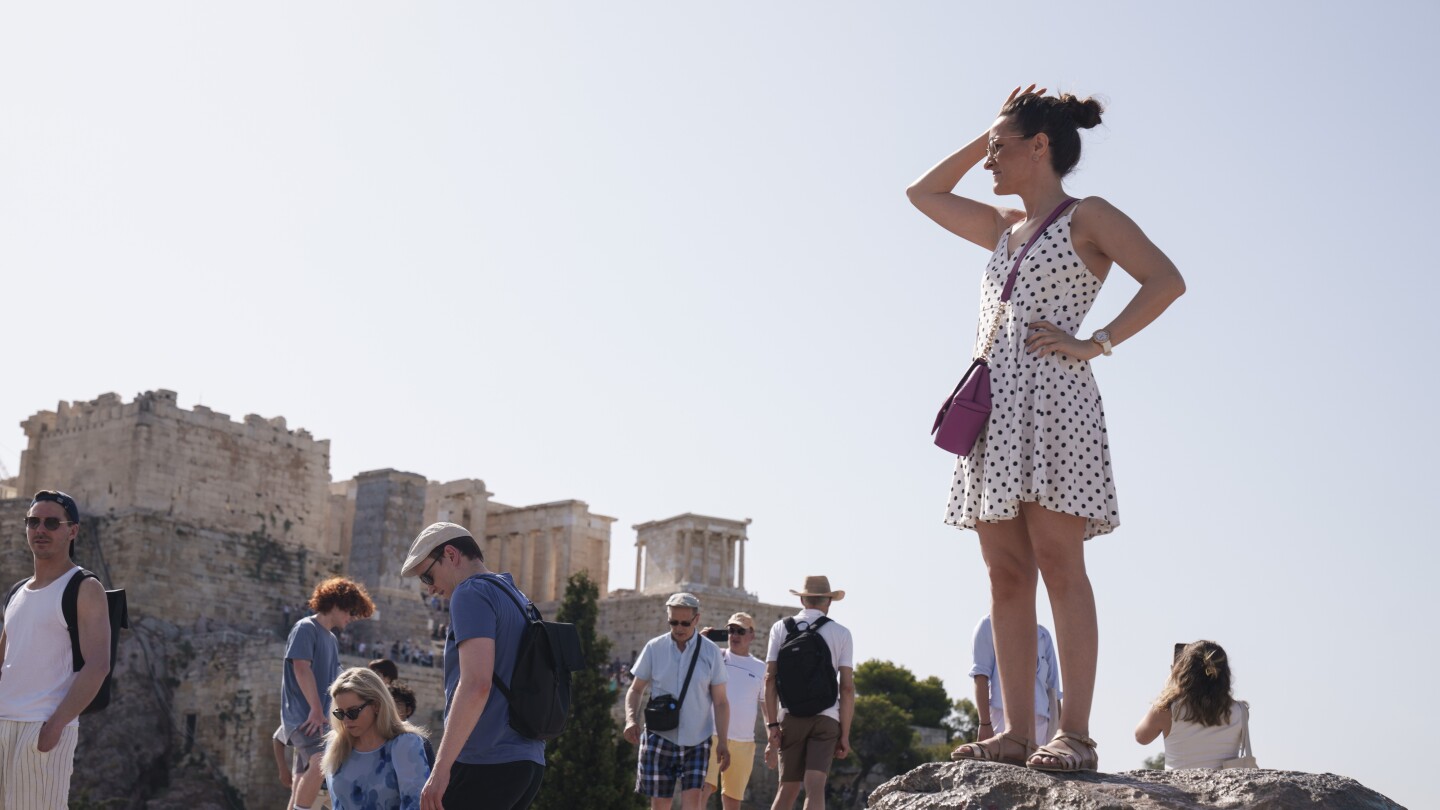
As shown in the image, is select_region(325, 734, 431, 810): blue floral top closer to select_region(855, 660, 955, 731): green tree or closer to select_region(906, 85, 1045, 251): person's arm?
select_region(906, 85, 1045, 251): person's arm

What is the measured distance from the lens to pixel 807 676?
886cm

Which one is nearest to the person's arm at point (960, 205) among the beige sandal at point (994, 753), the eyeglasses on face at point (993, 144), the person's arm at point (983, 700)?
the eyeglasses on face at point (993, 144)

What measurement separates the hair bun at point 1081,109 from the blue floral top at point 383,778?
10.6 ft

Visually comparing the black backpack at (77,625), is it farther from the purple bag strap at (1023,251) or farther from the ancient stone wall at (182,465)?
the ancient stone wall at (182,465)

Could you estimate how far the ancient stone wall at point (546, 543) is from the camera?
6009 centimetres

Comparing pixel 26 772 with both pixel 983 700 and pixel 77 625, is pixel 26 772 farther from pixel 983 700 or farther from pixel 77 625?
pixel 983 700

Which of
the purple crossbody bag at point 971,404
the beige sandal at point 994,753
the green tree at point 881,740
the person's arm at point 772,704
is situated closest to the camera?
the beige sandal at point 994,753

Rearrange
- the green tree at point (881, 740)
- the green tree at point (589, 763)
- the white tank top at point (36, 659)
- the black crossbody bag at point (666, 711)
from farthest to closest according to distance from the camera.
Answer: the green tree at point (881, 740)
the green tree at point (589, 763)
the black crossbody bag at point (666, 711)
the white tank top at point (36, 659)

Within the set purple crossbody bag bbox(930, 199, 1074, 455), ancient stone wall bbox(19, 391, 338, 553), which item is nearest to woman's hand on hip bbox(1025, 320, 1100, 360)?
purple crossbody bag bbox(930, 199, 1074, 455)

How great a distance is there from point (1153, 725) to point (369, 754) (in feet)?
10.0

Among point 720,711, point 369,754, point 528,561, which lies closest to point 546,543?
point 528,561

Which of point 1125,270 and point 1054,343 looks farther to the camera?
point 1125,270

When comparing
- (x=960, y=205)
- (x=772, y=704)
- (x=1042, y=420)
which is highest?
(x=960, y=205)

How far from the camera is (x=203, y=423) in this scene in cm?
4409
